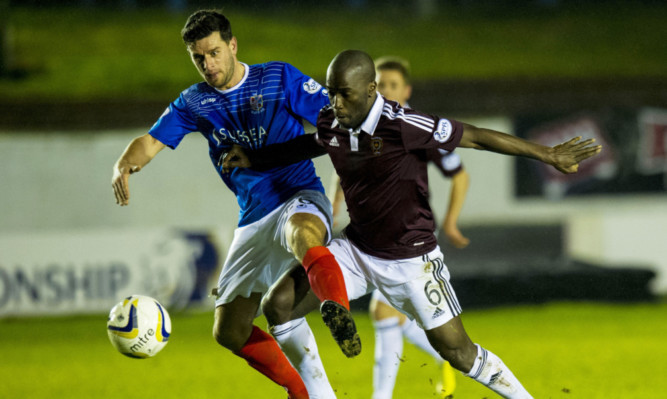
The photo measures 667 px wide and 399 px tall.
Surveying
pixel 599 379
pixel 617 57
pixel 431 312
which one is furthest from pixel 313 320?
pixel 617 57

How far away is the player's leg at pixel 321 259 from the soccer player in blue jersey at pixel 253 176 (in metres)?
0.01

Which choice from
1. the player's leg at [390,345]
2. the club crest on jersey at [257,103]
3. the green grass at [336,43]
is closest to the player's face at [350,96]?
the club crest on jersey at [257,103]

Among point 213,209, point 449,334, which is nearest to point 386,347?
point 449,334

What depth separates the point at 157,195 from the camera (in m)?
11.8

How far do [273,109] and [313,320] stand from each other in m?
5.94

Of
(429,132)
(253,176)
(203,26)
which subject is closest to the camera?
(429,132)

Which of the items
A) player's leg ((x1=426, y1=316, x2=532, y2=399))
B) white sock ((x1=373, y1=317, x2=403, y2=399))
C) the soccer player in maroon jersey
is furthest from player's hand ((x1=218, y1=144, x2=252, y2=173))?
white sock ((x1=373, y1=317, x2=403, y2=399))

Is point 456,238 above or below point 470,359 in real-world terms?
above

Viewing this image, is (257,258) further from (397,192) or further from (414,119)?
(414,119)

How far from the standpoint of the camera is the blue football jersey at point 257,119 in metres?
4.56

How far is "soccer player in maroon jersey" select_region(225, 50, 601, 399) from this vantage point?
3920 millimetres

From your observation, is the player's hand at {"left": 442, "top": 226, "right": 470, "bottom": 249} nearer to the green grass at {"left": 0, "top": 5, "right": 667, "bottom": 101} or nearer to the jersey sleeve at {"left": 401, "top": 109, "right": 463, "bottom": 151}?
the jersey sleeve at {"left": 401, "top": 109, "right": 463, "bottom": 151}

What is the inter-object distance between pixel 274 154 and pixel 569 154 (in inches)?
60.7

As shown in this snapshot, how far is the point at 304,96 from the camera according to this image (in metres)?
4.54
